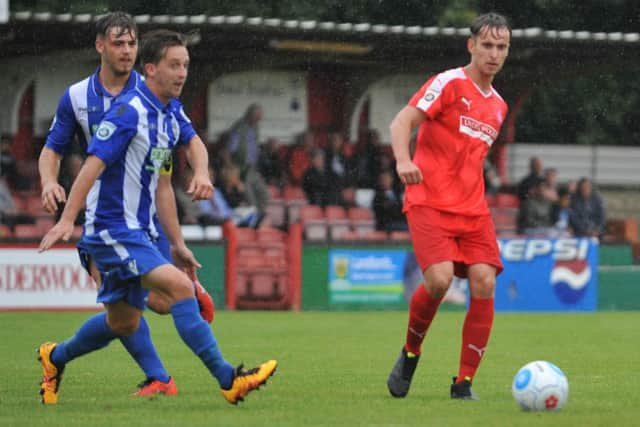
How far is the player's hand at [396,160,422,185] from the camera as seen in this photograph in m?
7.26

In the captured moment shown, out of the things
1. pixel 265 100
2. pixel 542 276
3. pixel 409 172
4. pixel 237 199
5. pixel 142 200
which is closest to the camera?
pixel 142 200

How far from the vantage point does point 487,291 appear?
7.57 m

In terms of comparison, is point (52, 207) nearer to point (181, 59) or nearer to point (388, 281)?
point (181, 59)

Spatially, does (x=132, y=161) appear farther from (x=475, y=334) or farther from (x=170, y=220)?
(x=475, y=334)

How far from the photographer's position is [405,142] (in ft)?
24.6

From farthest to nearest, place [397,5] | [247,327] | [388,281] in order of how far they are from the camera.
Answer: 1. [397,5]
2. [388,281]
3. [247,327]

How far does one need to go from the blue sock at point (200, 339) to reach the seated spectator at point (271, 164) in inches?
540

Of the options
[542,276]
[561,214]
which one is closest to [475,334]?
[542,276]

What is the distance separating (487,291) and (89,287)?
33.0 ft

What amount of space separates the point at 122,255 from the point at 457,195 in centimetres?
183

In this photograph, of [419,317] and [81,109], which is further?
[419,317]

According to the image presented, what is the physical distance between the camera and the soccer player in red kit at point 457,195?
7.59 meters


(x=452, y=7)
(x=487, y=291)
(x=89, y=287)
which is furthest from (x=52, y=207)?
(x=452, y=7)

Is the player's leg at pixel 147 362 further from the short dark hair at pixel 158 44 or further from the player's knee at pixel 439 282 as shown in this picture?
the player's knee at pixel 439 282
